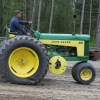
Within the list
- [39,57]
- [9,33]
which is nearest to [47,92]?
[39,57]

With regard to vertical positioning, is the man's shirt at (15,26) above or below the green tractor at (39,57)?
above

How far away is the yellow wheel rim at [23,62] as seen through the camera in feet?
26.9

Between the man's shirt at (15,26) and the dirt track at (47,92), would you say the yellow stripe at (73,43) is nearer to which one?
the man's shirt at (15,26)

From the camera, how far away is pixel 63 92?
7.24 metres

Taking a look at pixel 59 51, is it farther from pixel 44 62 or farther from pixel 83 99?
pixel 83 99

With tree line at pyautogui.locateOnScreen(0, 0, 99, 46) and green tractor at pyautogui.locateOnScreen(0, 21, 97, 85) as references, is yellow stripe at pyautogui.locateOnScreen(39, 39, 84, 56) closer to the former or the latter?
green tractor at pyautogui.locateOnScreen(0, 21, 97, 85)

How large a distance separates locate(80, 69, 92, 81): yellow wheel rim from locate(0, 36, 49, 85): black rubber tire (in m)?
1.31

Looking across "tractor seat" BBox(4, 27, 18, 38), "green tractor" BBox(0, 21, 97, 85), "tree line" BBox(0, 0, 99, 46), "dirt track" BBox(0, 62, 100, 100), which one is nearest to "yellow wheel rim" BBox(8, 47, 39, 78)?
"green tractor" BBox(0, 21, 97, 85)

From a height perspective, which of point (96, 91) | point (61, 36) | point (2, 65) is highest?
point (61, 36)

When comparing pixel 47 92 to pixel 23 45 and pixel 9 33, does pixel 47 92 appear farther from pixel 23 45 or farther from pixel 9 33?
pixel 9 33

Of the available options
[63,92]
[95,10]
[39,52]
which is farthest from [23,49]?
[95,10]

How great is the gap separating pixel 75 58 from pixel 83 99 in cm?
263

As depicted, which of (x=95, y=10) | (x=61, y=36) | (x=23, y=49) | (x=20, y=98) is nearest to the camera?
(x=20, y=98)

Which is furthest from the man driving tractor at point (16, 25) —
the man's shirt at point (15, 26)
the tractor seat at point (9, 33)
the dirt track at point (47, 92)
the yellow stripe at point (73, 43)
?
the dirt track at point (47, 92)
